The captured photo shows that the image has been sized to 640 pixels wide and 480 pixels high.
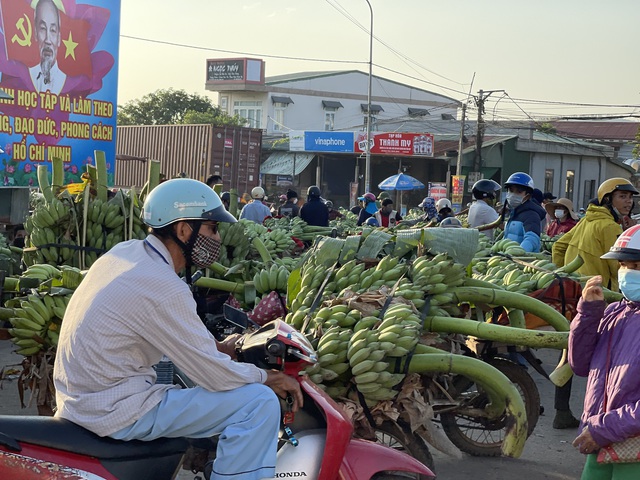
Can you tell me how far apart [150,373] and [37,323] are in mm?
2387

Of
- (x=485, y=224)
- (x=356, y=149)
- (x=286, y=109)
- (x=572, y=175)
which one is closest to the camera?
(x=485, y=224)

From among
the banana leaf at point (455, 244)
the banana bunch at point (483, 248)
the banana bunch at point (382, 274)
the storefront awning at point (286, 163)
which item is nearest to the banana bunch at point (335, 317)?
the banana bunch at point (382, 274)


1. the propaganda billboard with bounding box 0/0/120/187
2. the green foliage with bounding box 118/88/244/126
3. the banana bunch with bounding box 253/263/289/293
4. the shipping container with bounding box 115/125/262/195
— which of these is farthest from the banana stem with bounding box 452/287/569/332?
the green foliage with bounding box 118/88/244/126

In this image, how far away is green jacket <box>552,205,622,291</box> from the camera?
275 inches

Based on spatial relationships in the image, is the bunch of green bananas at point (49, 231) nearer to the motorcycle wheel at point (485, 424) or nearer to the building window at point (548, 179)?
the motorcycle wheel at point (485, 424)

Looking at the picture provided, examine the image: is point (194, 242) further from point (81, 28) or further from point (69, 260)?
point (81, 28)

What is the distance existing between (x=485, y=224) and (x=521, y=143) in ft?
118

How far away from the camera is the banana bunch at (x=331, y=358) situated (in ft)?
14.2

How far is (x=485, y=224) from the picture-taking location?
10.0 meters

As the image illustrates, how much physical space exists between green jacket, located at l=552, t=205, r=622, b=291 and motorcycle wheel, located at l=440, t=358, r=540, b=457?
1.40 meters

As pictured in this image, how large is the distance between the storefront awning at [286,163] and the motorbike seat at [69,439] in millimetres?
40434

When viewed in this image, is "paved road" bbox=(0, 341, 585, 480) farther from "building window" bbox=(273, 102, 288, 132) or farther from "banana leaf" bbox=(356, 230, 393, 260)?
"building window" bbox=(273, 102, 288, 132)

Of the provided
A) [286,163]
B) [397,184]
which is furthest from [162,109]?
[397,184]

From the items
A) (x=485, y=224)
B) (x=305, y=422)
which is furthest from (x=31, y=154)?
(x=305, y=422)
